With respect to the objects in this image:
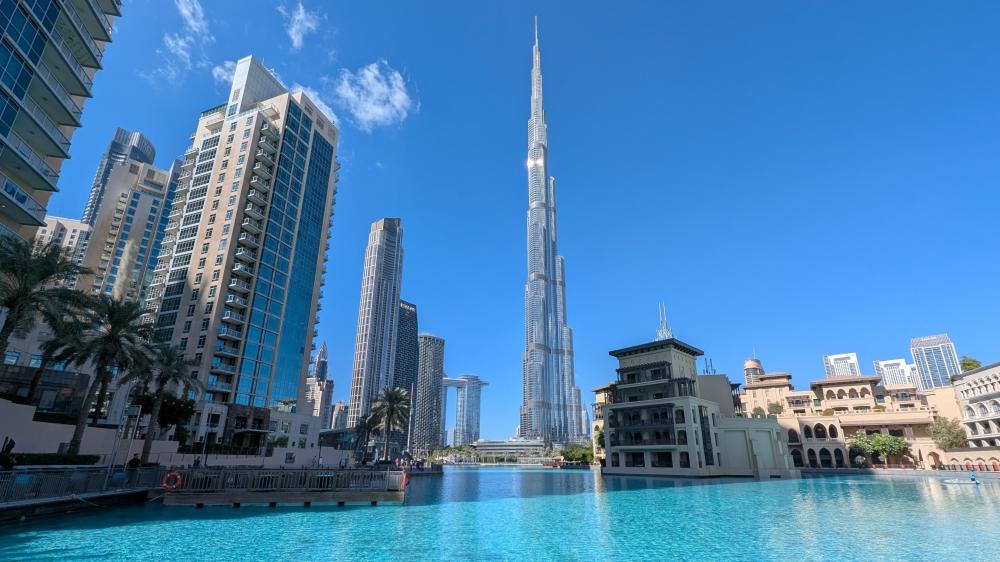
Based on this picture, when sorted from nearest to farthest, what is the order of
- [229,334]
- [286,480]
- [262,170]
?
[286,480]
[229,334]
[262,170]

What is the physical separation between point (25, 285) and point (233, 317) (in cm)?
4458

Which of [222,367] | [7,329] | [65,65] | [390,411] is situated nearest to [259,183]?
[222,367]

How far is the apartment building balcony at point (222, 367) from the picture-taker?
68.2 m

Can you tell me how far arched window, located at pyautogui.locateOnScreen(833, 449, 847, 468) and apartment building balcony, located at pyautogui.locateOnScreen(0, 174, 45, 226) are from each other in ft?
378

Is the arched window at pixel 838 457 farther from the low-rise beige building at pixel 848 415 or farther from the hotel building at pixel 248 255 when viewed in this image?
the hotel building at pixel 248 255

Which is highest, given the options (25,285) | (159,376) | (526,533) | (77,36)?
(77,36)

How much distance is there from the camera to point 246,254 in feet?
246

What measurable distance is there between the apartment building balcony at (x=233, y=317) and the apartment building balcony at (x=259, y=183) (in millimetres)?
20627

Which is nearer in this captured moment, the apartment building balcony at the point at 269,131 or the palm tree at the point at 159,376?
the palm tree at the point at 159,376

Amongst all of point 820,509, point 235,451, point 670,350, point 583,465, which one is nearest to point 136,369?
point 235,451

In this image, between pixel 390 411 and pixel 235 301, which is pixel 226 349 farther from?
pixel 390 411

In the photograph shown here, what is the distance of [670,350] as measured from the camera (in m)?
74.9

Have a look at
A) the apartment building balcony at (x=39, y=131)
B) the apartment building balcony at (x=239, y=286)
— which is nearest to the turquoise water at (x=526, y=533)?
the apartment building balcony at (x=39, y=131)

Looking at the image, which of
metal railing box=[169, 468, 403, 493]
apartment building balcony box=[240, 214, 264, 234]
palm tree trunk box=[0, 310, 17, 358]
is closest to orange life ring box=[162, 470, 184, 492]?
metal railing box=[169, 468, 403, 493]
